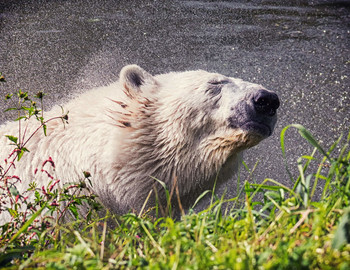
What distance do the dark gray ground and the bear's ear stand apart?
2611mm

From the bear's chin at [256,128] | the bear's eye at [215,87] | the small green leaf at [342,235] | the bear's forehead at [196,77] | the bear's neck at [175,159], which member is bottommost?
the bear's neck at [175,159]

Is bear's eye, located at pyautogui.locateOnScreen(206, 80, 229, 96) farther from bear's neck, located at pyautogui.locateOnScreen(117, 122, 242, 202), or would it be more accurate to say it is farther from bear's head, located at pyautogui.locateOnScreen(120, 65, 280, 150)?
bear's neck, located at pyautogui.locateOnScreen(117, 122, 242, 202)

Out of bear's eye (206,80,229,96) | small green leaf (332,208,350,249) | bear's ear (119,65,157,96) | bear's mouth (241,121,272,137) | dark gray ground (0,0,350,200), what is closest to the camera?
small green leaf (332,208,350,249)

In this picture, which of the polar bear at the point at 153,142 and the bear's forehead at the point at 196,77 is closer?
the polar bear at the point at 153,142

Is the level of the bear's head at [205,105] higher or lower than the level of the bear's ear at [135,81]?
lower

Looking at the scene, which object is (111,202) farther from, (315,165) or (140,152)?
(315,165)

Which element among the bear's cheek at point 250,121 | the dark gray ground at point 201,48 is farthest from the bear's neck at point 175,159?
the dark gray ground at point 201,48

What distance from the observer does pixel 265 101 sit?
10.3 feet

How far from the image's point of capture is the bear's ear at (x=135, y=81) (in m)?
3.49

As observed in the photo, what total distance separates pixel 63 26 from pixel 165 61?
76.1 inches

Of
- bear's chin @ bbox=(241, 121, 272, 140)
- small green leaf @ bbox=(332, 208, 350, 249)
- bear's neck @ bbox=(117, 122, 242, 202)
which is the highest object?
small green leaf @ bbox=(332, 208, 350, 249)

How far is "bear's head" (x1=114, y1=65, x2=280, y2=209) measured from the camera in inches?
127

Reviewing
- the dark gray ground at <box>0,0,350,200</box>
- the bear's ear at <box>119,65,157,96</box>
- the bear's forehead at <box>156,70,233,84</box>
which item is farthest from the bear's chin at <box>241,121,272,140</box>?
the dark gray ground at <box>0,0,350,200</box>

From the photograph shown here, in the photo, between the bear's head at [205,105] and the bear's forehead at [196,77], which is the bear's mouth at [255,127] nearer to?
the bear's head at [205,105]
